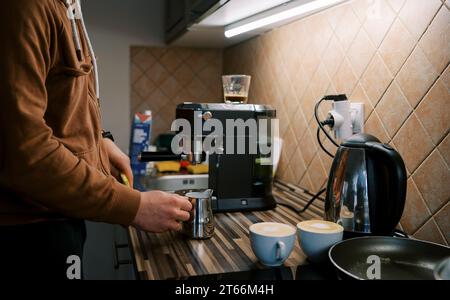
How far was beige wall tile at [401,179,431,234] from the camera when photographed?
974 millimetres

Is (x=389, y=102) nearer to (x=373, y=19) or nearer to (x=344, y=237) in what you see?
(x=373, y=19)

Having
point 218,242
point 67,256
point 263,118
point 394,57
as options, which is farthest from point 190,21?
point 67,256

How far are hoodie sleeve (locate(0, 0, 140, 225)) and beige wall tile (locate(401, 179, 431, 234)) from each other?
2.40 ft

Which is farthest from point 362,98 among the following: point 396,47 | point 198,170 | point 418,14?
point 198,170

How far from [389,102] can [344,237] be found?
400 mm

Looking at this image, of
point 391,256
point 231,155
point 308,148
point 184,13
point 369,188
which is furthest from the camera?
point 184,13

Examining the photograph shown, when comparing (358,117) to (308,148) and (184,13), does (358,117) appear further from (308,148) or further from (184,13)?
(184,13)

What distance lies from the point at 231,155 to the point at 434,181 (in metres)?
0.55

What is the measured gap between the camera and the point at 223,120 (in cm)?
117

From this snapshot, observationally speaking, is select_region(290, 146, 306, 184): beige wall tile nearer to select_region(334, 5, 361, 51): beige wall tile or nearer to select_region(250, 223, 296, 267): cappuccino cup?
select_region(334, 5, 361, 51): beige wall tile

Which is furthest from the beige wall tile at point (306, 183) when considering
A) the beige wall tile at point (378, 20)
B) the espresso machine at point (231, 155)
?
the beige wall tile at point (378, 20)

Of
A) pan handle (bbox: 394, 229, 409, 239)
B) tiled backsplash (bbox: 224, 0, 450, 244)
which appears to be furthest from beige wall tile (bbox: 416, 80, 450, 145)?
pan handle (bbox: 394, 229, 409, 239)

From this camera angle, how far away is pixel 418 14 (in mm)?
971

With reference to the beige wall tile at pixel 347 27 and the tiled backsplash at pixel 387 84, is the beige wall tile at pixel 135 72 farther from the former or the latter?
the beige wall tile at pixel 347 27
